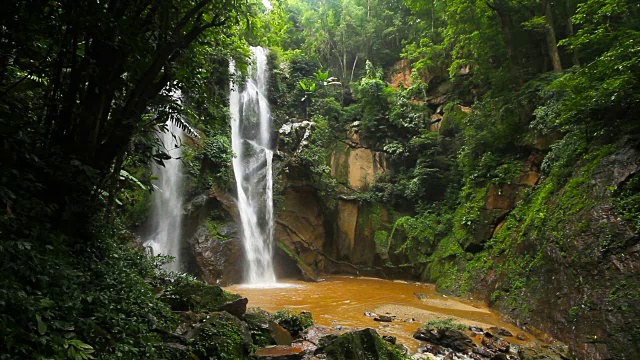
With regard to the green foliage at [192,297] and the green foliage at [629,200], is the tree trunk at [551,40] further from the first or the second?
the green foliage at [192,297]

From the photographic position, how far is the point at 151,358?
3139mm

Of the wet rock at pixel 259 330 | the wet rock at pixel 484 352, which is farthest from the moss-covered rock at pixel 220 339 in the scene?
the wet rock at pixel 484 352

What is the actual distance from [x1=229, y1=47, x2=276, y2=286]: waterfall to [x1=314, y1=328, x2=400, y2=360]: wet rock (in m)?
9.40

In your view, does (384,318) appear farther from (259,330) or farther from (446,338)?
(259,330)

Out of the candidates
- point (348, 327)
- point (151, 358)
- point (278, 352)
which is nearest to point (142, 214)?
point (348, 327)

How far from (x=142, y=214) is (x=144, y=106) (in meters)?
10.8

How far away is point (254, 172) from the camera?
53.8 feet

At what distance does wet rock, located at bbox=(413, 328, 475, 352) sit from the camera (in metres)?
6.47

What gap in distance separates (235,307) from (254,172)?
1124 centimetres

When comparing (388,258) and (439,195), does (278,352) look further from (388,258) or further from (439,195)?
(439,195)

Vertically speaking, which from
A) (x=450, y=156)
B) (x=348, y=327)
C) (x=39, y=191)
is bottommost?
(x=348, y=327)

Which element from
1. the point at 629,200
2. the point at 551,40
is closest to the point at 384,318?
the point at 629,200

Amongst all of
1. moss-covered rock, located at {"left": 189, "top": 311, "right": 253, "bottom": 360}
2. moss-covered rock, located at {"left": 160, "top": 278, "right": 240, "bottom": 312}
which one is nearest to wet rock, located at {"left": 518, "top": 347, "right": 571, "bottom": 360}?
moss-covered rock, located at {"left": 189, "top": 311, "right": 253, "bottom": 360}

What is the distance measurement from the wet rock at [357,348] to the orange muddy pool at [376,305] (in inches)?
73.4
